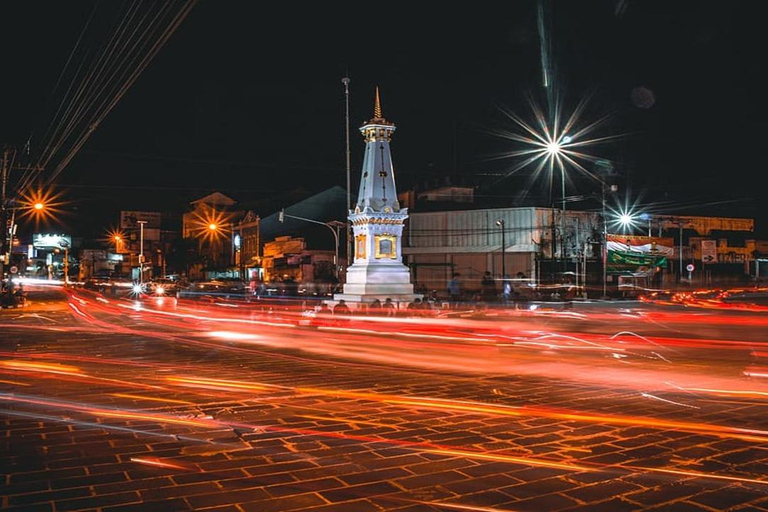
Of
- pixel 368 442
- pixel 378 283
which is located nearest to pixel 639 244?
pixel 378 283

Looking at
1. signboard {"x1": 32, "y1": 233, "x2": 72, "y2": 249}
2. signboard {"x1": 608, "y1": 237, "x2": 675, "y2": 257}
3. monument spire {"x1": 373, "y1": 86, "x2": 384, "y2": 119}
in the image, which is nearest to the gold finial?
monument spire {"x1": 373, "y1": 86, "x2": 384, "y2": 119}

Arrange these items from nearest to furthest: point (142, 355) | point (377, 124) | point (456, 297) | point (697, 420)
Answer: point (697, 420) < point (142, 355) < point (377, 124) < point (456, 297)

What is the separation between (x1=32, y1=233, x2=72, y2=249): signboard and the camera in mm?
86125

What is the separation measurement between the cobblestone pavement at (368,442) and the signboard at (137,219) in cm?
8662

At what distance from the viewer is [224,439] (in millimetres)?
6797

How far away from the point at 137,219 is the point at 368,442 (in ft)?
309

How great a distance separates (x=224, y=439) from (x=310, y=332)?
508 inches

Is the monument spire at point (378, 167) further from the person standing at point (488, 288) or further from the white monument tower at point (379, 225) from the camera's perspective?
the person standing at point (488, 288)

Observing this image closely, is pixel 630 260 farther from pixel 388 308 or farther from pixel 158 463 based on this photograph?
pixel 158 463

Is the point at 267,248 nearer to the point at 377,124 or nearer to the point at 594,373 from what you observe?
the point at 377,124

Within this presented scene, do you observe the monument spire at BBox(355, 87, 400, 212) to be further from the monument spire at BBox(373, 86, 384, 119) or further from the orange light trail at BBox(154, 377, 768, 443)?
the orange light trail at BBox(154, 377, 768, 443)

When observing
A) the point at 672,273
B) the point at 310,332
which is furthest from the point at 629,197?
the point at 310,332

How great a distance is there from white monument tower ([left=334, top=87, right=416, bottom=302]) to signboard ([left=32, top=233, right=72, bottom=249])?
64.5m

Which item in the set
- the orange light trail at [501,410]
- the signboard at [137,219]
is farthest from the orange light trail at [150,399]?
the signboard at [137,219]
